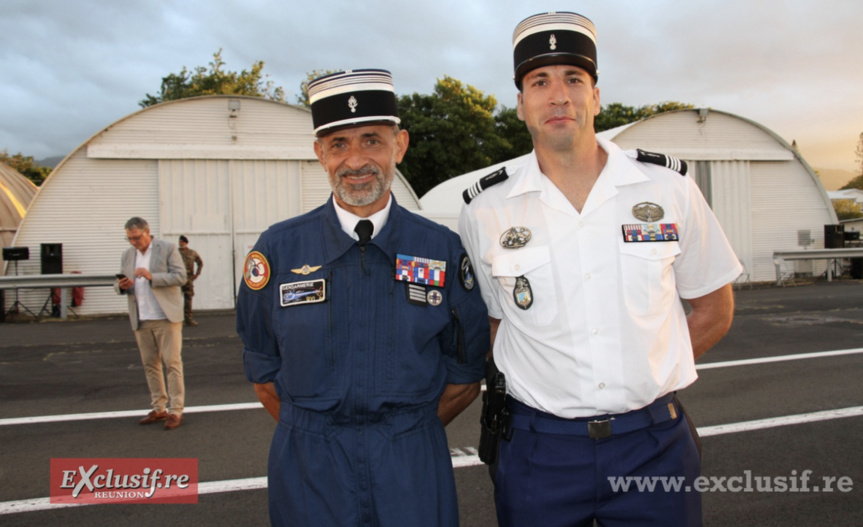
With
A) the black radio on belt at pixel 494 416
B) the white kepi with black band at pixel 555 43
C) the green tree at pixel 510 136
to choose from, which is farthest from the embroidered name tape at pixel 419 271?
the green tree at pixel 510 136

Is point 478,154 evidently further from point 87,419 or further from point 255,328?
point 255,328

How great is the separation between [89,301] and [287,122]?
296 inches

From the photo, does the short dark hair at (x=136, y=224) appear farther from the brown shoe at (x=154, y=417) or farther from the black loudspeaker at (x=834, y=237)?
the black loudspeaker at (x=834, y=237)

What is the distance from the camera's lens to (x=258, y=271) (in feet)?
8.00

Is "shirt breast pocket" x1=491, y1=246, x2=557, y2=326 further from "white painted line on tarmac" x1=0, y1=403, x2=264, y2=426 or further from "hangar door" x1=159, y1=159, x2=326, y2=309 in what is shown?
"hangar door" x1=159, y1=159, x2=326, y2=309

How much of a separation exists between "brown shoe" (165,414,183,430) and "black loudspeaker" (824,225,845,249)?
2209 centimetres

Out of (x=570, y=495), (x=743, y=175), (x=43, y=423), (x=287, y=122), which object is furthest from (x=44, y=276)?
(x=743, y=175)

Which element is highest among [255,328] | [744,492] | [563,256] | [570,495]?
[563,256]

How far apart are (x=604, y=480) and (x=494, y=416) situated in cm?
49

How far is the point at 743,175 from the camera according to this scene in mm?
20844

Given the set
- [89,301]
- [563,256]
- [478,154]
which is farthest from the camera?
[478,154]

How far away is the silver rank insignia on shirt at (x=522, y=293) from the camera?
7.80 feet

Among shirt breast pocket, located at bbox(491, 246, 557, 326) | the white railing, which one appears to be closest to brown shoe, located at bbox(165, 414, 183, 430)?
shirt breast pocket, located at bbox(491, 246, 557, 326)

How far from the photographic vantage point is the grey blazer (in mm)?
6414
